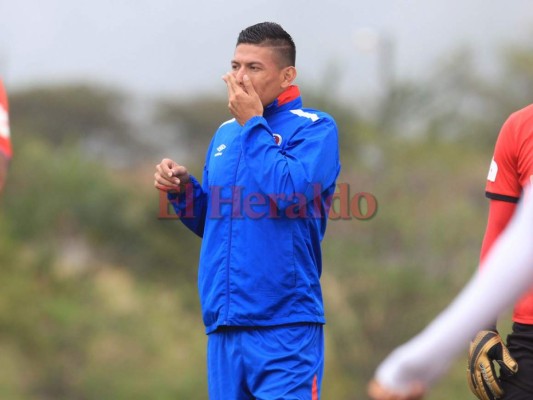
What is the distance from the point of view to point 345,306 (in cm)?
1716

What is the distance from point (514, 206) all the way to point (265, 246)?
1028mm

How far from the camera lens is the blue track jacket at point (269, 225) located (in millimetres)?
4180

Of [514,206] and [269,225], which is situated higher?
[514,206]

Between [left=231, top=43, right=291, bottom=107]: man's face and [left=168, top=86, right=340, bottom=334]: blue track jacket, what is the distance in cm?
17

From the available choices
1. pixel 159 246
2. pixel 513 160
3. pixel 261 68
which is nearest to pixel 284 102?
pixel 261 68

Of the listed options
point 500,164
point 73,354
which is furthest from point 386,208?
point 500,164

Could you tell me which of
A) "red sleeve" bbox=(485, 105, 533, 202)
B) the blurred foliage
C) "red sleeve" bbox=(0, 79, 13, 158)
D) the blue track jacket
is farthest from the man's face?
the blurred foliage

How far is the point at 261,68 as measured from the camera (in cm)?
444

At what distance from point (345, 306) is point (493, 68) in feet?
45.0

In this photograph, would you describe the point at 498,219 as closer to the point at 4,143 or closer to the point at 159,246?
the point at 4,143

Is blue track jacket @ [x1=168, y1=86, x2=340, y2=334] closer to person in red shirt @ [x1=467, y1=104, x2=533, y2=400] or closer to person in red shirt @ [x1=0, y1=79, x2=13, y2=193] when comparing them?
person in red shirt @ [x1=467, y1=104, x2=533, y2=400]

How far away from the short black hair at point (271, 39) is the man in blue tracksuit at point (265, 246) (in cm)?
3

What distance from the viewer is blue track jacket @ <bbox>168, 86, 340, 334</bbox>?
13.7ft

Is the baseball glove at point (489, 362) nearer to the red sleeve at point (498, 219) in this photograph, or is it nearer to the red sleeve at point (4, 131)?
the red sleeve at point (498, 219)
